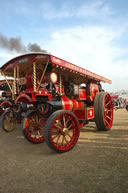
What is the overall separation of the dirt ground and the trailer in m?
0.35

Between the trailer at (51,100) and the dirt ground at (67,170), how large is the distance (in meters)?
0.35

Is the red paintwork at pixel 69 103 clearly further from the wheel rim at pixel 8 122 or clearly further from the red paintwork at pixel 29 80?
the wheel rim at pixel 8 122

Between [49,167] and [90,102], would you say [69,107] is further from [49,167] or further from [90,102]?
[49,167]

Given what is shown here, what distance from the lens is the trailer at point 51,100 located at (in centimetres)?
299

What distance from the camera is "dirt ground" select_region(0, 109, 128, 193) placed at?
166cm

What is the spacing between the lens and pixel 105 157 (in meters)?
2.50

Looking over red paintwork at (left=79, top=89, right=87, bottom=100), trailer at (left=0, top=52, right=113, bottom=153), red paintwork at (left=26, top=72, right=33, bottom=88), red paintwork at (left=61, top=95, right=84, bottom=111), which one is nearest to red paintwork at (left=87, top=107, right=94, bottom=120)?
trailer at (left=0, top=52, right=113, bottom=153)

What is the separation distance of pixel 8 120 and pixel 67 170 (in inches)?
160

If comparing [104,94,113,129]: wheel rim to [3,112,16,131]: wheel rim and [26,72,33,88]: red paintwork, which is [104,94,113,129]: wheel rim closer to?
[26,72,33,88]: red paintwork

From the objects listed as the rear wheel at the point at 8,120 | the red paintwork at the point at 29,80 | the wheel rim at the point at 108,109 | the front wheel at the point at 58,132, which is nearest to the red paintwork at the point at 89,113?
the wheel rim at the point at 108,109

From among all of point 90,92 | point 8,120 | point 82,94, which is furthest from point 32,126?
point 90,92

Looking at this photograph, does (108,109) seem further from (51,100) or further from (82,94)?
(51,100)

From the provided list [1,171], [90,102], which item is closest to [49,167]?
[1,171]

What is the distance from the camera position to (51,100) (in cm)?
357
